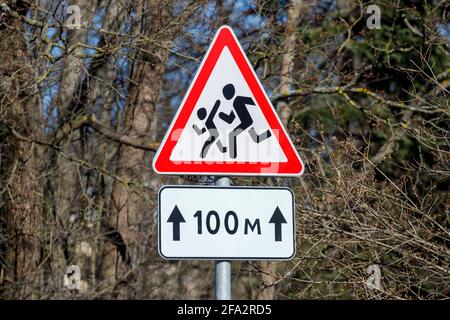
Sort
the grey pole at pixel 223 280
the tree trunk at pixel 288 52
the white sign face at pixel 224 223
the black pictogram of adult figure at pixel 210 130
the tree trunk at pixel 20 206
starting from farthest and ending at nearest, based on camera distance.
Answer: the tree trunk at pixel 20 206 → the tree trunk at pixel 288 52 → the black pictogram of adult figure at pixel 210 130 → the white sign face at pixel 224 223 → the grey pole at pixel 223 280

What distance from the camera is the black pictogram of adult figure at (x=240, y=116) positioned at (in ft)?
17.1

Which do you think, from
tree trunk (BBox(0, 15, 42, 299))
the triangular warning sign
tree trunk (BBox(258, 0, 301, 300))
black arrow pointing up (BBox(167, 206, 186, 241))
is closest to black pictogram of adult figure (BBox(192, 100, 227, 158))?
the triangular warning sign

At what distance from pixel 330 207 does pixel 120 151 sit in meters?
7.26

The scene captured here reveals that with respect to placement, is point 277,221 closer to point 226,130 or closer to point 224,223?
point 224,223

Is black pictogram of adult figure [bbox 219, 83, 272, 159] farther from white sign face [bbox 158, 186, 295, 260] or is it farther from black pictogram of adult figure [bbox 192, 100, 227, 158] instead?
white sign face [bbox 158, 186, 295, 260]

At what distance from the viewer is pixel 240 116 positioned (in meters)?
5.25

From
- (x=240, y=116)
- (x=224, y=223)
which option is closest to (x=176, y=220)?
(x=224, y=223)

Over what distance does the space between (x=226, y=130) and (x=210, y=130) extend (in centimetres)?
9

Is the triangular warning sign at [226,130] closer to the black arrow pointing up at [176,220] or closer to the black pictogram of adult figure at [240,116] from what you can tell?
the black pictogram of adult figure at [240,116]

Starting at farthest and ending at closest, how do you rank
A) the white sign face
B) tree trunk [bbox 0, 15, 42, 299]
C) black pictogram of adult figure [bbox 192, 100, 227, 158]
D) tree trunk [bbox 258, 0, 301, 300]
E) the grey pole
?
tree trunk [bbox 0, 15, 42, 299] → tree trunk [bbox 258, 0, 301, 300] → black pictogram of adult figure [bbox 192, 100, 227, 158] → the white sign face → the grey pole

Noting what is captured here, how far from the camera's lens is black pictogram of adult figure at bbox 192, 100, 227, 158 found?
203 inches

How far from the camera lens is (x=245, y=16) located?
43.0ft

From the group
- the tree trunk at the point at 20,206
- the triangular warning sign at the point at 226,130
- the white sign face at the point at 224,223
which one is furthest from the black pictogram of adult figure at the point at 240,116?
the tree trunk at the point at 20,206
